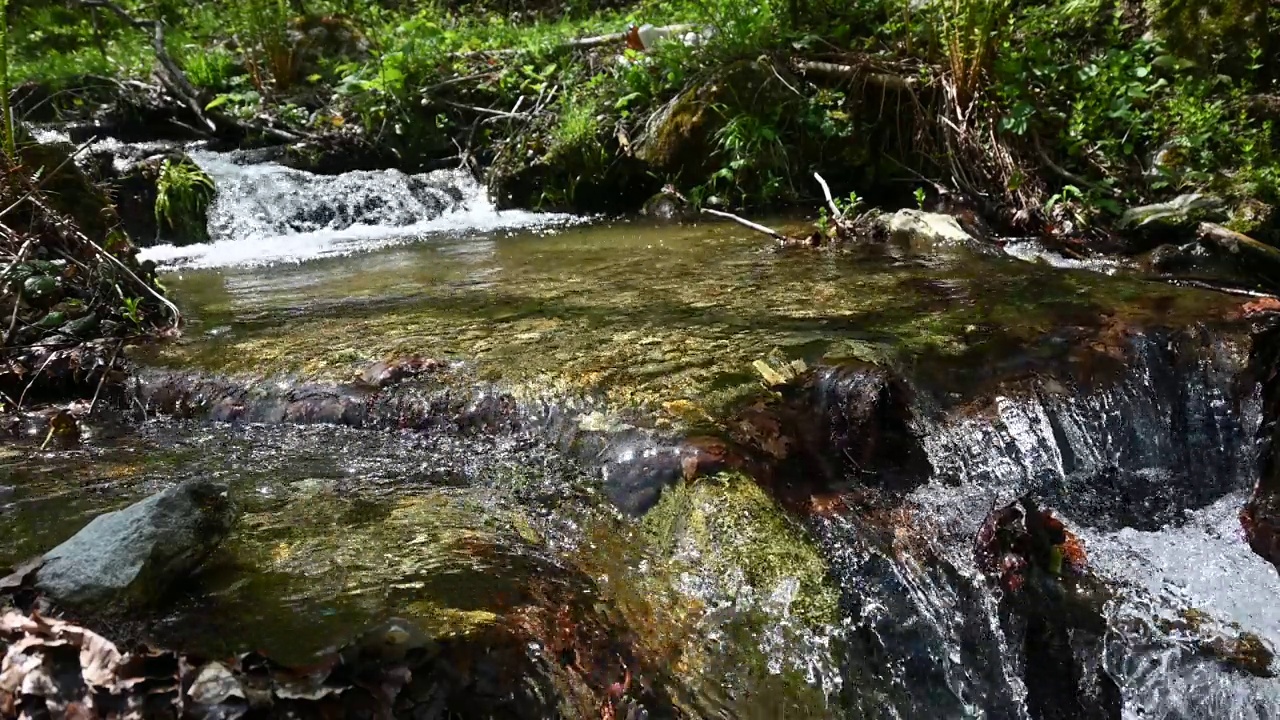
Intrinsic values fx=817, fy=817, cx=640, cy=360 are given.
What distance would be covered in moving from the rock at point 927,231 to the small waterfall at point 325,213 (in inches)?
123

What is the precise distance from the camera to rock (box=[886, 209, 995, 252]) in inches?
213

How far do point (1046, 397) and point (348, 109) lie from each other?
8.83 m

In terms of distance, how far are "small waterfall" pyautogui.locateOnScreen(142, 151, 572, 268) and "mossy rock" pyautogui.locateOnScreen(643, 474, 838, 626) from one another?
5.01m

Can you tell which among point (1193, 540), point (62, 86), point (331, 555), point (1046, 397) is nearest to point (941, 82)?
point (1046, 397)

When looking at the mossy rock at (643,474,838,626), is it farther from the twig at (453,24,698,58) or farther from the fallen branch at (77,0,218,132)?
the fallen branch at (77,0,218,132)

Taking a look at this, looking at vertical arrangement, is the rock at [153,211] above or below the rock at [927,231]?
above

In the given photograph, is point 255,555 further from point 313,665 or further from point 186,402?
point 186,402

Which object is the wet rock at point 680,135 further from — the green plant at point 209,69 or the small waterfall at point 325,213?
the green plant at point 209,69

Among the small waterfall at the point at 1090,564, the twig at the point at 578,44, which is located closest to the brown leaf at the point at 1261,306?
the small waterfall at the point at 1090,564

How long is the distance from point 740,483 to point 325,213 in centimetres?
650

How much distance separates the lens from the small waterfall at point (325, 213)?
6.97 meters

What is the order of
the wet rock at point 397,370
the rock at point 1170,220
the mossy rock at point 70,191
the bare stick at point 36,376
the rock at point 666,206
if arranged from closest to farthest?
the wet rock at point 397,370, the bare stick at point 36,376, the mossy rock at point 70,191, the rock at point 1170,220, the rock at point 666,206

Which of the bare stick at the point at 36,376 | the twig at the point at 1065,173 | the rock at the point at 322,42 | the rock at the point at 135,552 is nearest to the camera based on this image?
the rock at the point at 135,552

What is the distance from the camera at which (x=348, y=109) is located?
969 centimetres
